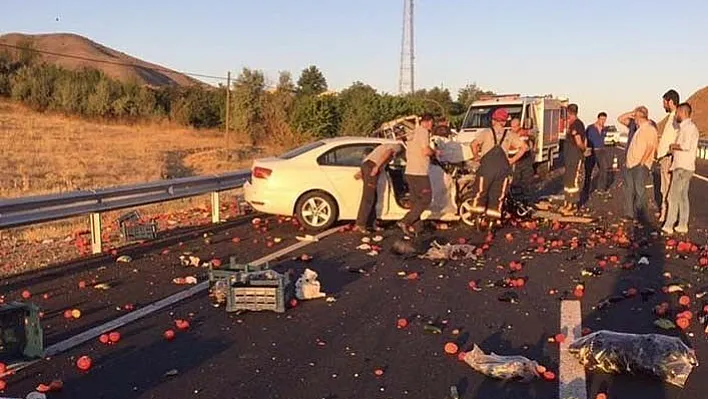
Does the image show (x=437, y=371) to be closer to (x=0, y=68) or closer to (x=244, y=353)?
(x=244, y=353)

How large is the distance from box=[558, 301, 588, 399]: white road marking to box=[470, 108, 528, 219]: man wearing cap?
216 inches

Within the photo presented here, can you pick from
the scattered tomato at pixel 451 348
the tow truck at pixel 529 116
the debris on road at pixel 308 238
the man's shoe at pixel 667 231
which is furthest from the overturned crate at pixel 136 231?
the tow truck at pixel 529 116

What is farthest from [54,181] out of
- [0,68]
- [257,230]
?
[0,68]

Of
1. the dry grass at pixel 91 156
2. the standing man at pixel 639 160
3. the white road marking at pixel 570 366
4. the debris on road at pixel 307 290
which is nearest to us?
the white road marking at pixel 570 366

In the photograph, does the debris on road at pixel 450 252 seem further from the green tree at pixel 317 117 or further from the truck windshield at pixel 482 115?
the green tree at pixel 317 117

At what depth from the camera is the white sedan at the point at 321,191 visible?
45.1 ft

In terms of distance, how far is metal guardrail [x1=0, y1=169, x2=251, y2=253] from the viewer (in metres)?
10.5

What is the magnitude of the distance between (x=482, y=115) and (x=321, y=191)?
13767mm

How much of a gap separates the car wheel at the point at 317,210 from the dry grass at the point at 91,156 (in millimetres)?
4617

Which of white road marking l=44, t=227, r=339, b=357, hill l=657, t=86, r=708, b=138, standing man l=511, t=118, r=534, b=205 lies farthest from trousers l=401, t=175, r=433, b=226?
hill l=657, t=86, r=708, b=138

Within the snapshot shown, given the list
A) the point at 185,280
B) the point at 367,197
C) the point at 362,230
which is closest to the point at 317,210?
the point at 362,230

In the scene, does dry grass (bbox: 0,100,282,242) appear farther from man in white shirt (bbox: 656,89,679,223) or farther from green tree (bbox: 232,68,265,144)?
man in white shirt (bbox: 656,89,679,223)

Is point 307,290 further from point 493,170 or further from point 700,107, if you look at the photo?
point 700,107

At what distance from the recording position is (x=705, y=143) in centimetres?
4125
